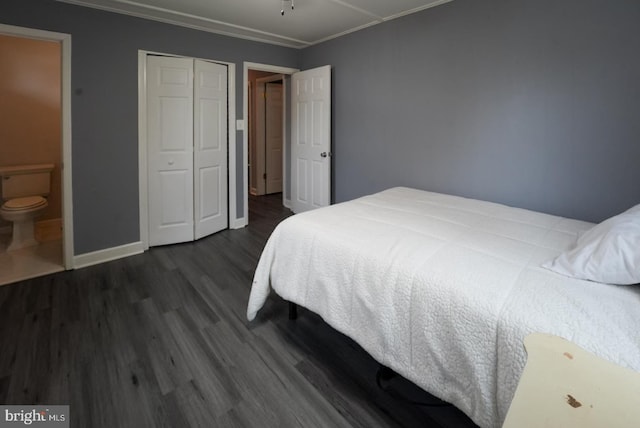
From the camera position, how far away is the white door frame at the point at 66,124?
278 centimetres

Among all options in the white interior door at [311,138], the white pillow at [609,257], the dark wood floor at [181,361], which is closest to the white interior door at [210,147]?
the white interior door at [311,138]

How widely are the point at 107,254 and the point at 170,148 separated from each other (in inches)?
49.5

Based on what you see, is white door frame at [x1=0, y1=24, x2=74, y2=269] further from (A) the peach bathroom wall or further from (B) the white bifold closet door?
(A) the peach bathroom wall

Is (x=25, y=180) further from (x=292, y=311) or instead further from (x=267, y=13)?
(x=292, y=311)

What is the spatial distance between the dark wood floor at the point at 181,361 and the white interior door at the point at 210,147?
126 cm

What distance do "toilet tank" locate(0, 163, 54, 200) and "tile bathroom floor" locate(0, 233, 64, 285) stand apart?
1.85ft

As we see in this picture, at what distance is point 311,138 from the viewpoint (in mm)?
4520

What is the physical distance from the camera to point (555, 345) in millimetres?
783

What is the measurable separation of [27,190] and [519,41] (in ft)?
16.6

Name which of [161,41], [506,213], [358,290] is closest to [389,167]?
[506,213]

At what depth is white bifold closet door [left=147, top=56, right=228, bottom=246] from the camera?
3523 millimetres

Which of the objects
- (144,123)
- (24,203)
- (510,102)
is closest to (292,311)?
(510,102)

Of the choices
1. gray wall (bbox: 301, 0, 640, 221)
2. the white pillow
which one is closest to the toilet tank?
gray wall (bbox: 301, 0, 640, 221)

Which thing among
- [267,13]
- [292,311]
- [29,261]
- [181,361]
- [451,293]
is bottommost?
[181,361]
